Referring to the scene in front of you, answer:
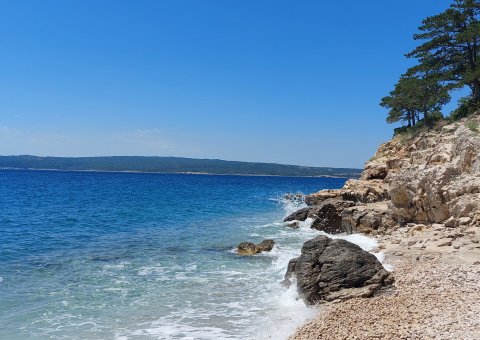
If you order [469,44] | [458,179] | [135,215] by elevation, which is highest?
[469,44]

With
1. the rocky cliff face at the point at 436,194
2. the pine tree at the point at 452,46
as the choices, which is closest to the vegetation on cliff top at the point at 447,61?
the pine tree at the point at 452,46

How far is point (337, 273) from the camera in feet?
→ 42.2

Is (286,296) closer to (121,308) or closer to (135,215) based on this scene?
(121,308)

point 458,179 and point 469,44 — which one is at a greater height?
point 469,44

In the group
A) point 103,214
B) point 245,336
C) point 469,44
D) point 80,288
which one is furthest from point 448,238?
point 103,214

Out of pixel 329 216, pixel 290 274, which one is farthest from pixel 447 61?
pixel 290 274

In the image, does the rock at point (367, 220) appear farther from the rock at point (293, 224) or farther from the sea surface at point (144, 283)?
the rock at point (293, 224)

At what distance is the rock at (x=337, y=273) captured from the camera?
1222cm

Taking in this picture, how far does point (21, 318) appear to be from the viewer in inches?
492

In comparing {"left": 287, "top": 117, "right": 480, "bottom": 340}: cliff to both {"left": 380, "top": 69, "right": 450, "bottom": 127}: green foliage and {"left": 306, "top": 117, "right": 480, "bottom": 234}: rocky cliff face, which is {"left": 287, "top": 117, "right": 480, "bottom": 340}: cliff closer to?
{"left": 306, "top": 117, "right": 480, "bottom": 234}: rocky cliff face

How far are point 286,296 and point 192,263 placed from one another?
23.7ft

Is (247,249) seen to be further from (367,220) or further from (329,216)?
(329,216)

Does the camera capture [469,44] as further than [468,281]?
Yes

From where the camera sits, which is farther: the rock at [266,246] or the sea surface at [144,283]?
the rock at [266,246]
